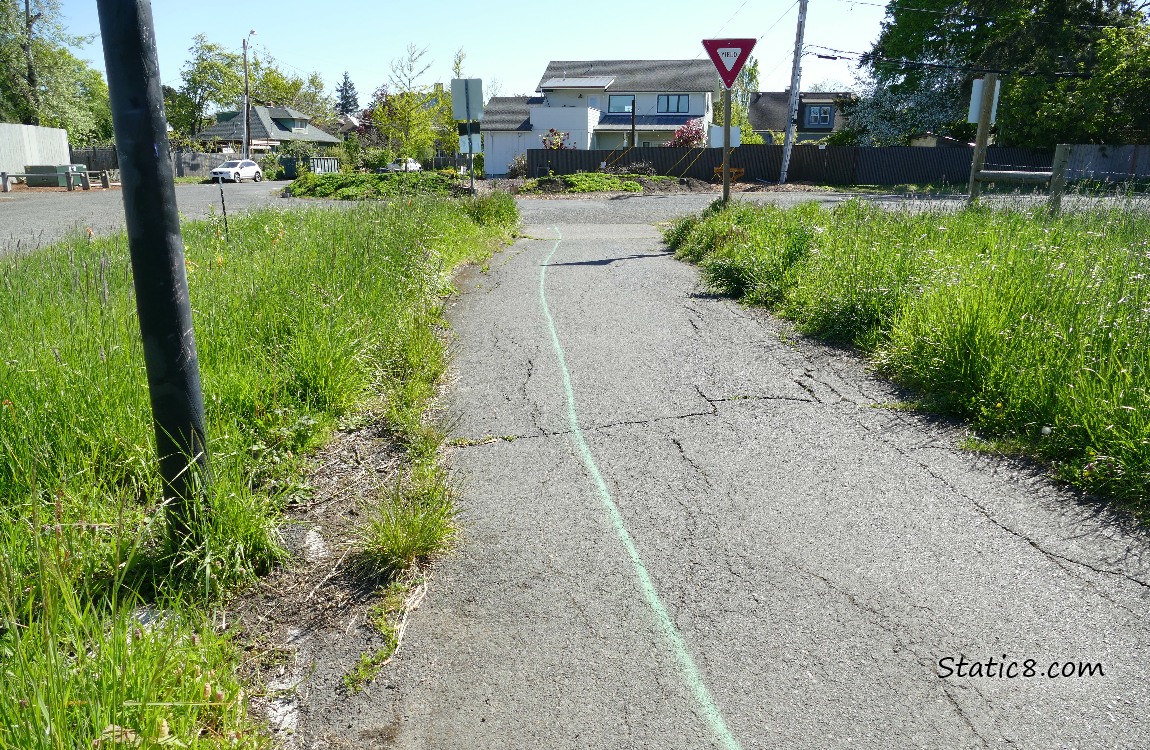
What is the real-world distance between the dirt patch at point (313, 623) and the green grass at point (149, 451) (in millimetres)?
113

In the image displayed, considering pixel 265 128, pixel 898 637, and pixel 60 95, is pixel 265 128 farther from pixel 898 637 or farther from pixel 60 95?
pixel 898 637

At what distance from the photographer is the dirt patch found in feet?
8.74

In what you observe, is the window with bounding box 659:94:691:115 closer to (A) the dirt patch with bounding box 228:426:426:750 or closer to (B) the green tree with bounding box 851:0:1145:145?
(B) the green tree with bounding box 851:0:1145:145

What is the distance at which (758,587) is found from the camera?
3.37 m

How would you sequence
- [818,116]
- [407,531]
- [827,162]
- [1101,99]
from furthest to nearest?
[818,116] → [827,162] → [1101,99] → [407,531]

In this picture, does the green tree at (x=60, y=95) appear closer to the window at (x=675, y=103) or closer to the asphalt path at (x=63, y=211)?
the asphalt path at (x=63, y=211)

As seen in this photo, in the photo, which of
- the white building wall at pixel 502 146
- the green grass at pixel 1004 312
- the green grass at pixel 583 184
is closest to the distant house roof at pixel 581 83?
the white building wall at pixel 502 146

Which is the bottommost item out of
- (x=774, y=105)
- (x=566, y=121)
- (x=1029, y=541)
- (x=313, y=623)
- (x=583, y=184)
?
(x=313, y=623)

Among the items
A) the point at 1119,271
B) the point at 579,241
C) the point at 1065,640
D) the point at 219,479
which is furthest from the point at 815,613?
the point at 579,241

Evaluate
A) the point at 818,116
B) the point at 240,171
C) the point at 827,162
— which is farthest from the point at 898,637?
the point at 818,116

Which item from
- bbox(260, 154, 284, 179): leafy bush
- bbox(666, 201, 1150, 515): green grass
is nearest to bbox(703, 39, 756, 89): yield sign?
bbox(666, 201, 1150, 515): green grass

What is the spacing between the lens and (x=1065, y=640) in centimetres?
295

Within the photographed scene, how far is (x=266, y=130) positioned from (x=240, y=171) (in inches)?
1164

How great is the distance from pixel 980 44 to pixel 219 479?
50049 millimetres
